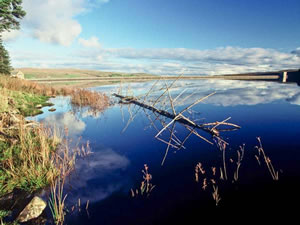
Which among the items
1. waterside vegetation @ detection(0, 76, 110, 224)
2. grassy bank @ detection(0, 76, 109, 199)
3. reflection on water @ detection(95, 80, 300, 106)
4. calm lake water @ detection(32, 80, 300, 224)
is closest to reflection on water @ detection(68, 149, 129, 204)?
calm lake water @ detection(32, 80, 300, 224)

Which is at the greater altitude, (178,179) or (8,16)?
(8,16)

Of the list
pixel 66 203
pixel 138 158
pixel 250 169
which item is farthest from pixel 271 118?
pixel 66 203

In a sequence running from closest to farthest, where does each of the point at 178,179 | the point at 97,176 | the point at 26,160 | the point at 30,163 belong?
the point at 26,160 < the point at 30,163 < the point at 178,179 < the point at 97,176

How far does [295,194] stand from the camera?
21.9ft

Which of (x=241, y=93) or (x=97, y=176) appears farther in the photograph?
(x=241, y=93)

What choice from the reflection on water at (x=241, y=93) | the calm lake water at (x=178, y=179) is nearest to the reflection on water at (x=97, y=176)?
the calm lake water at (x=178, y=179)

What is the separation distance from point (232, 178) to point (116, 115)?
14.6m

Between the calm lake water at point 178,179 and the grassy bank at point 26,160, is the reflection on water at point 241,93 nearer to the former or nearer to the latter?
the calm lake water at point 178,179

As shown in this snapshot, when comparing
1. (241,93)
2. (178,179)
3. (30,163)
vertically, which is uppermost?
(30,163)

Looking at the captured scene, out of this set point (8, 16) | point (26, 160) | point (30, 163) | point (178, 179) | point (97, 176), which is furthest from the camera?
point (8, 16)

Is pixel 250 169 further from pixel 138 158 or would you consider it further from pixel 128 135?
pixel 128 135

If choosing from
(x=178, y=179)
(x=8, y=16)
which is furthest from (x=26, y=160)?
(x=8, y=16)

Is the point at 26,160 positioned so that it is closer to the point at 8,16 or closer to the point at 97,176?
the point at 97,176

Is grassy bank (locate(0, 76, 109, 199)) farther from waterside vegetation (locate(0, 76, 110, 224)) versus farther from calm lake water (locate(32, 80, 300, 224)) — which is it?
calm lake water (locate(32, 80, 300, 224))
